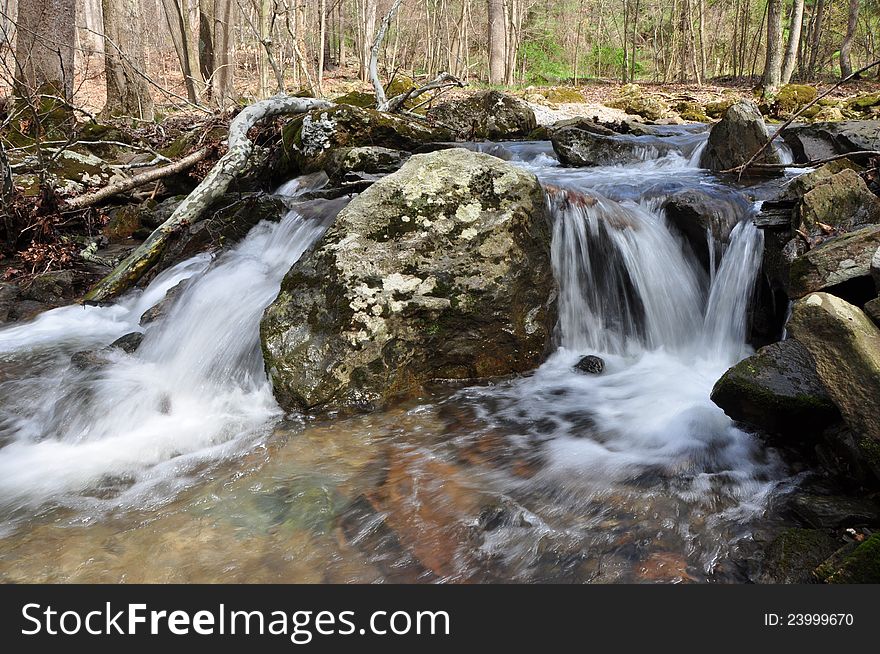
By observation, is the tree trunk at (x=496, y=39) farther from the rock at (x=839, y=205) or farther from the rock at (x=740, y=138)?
the rock at (x=839, y=205)

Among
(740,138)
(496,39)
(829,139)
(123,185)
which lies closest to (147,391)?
(123,185)

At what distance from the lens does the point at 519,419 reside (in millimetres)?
3863

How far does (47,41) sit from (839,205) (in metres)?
10.8

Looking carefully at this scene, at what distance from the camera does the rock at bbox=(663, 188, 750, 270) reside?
5.21 metres

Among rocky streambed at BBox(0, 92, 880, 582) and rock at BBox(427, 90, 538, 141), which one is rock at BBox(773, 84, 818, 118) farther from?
rocky streambed at BBox(0, 92, 880, 582)

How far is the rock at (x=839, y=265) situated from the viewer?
10.5 feet

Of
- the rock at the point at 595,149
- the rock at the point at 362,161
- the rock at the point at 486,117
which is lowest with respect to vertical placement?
the rock at the point at 362,161

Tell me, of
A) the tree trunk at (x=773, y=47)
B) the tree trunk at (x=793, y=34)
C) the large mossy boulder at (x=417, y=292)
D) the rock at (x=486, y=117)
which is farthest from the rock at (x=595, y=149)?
the tree trunk at (x=793, y=34)

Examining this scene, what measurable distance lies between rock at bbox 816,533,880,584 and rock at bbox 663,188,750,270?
3.57 metres

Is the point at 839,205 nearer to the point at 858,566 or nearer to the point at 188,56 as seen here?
the point at 858,566

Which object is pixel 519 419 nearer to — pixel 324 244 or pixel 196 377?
pixel 324 244

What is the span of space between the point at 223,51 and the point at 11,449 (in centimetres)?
1485

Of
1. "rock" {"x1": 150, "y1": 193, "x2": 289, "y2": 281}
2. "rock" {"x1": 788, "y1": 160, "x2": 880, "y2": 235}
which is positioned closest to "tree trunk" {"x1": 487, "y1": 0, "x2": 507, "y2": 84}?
"rock" {"x1": 150, "y1": 193, "x2": 289, "y2": 281}

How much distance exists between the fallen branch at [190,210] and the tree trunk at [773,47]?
53.3 feet
